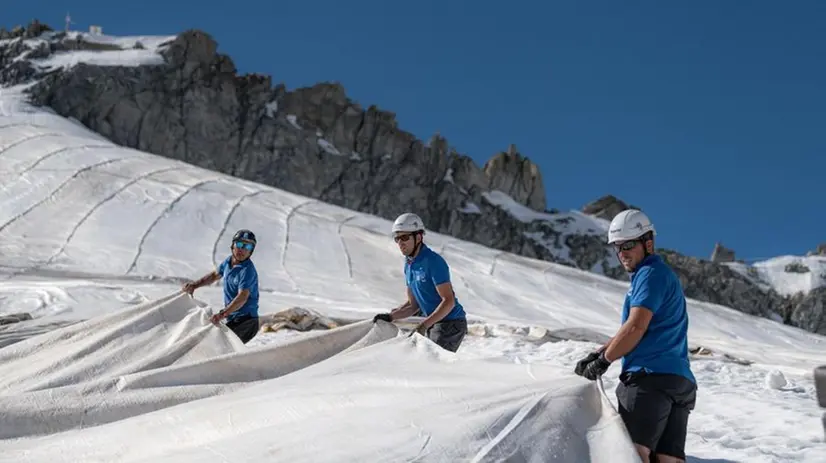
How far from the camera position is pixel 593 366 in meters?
3.36

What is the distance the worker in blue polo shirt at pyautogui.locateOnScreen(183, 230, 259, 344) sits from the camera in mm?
5934

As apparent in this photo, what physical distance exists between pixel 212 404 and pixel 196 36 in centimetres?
5877

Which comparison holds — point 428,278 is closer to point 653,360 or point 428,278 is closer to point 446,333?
point 446,333

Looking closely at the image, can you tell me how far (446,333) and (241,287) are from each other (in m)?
1.85

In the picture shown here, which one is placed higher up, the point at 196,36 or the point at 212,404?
the point at 196,36

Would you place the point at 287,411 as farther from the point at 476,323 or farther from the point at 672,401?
the point at 476,323

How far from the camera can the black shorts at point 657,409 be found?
3205mm

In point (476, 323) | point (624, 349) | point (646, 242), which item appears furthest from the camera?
point (476, 323)

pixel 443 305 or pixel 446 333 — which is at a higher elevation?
pixel 443 305

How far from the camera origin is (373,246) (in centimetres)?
1689

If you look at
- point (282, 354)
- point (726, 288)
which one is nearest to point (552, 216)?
point (726, 288)

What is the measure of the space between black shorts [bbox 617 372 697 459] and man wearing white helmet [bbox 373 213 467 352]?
1738 mm

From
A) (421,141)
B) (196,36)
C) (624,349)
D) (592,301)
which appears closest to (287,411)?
(624,349)

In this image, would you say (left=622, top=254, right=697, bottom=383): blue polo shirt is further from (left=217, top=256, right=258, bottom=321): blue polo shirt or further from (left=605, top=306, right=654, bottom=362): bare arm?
(left=217, top=256, right=258, bottom=321): blue polo shirt
